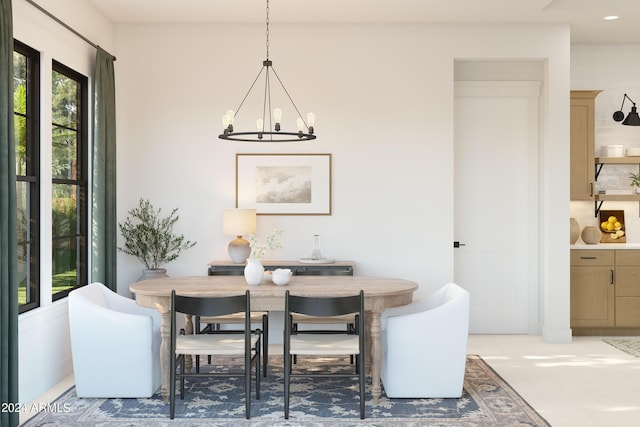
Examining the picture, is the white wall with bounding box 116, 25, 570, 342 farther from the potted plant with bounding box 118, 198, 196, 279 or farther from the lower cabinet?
the lower cabinet

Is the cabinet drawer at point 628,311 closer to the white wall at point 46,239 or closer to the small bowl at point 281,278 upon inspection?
the small bowl at point 281,278

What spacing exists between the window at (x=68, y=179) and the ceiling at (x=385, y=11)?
84 cm

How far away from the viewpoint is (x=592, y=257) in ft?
22.0

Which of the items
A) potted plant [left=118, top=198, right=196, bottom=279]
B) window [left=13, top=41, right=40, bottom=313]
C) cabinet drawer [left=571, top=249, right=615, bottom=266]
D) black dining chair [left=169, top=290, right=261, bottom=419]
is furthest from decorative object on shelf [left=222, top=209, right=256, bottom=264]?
cabinet drawer [left=571, top=249, right=615, bottom=266]

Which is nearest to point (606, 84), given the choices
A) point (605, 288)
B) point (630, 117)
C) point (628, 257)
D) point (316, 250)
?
point (630, 117)

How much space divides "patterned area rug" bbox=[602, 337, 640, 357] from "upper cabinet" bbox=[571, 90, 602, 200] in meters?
1.42

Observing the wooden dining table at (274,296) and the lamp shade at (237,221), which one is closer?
the wooden dining table at (274,296)

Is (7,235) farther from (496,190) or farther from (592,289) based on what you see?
(592,289)

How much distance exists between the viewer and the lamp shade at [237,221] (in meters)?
6.05

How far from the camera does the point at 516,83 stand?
6.90 meters

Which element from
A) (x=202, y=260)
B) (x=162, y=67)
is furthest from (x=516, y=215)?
(x=162, y=67)

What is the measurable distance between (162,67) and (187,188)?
1.17 metres

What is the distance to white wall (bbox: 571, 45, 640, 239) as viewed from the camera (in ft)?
23.4

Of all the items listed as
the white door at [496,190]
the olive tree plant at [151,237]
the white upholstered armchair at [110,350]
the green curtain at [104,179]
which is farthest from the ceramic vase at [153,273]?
the white door at [496,190]
